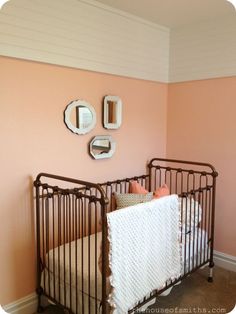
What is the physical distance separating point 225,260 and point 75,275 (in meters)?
1.67

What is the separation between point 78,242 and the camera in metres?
2.28

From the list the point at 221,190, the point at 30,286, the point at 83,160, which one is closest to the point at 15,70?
the point at 83,160

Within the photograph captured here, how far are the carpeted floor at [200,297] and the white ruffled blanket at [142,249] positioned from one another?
30 cm

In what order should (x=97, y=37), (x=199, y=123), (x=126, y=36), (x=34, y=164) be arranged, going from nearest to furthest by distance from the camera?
1. (x=34, y=164)
2. (x=97, y=37)
3. (x=126, y=36)
4. (x=199, y=123)

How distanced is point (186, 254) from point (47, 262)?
107 centimetres

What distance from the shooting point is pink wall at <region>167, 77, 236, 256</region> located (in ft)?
9.28

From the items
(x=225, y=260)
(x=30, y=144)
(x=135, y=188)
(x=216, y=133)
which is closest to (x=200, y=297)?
(x=225, y=260)

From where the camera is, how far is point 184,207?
7.89 ft

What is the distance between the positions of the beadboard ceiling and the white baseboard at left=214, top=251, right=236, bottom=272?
2249 mm

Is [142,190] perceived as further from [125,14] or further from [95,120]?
[125,14]

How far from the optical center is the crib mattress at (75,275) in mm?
1839

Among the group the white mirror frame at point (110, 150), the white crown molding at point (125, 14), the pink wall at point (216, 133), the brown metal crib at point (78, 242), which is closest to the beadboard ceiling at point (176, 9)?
the white crown molding at point (125, 14)

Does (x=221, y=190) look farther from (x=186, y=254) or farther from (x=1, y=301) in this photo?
(x=1, y=301)

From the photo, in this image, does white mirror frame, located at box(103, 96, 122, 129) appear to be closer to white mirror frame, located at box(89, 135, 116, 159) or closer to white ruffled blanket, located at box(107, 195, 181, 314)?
white mirror frame, located at box(89, 135, 116, 159)
